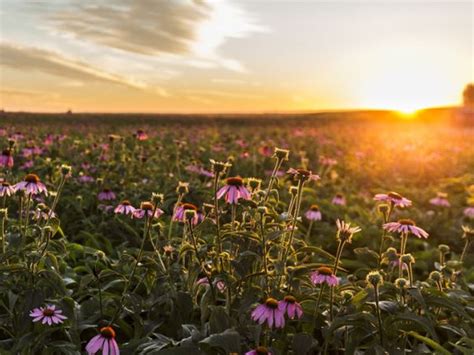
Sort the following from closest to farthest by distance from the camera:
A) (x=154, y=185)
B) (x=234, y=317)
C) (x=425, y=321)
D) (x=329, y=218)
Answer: (x=425, y=321)
(x=234, y=317)
(x=154, y=185)
(x=329, y=218)

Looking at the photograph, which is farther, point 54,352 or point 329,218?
point 329,218

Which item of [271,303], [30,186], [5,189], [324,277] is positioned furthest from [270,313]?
[5,189]

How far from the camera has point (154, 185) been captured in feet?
19.2

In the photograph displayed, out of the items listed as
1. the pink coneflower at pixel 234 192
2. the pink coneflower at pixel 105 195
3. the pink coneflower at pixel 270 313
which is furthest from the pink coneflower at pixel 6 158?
the pink coneflower at pixel 270 313

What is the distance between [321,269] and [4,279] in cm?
157

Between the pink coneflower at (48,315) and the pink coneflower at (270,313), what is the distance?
89 centimetres

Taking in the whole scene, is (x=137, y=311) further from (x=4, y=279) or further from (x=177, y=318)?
(x=4, y=279)

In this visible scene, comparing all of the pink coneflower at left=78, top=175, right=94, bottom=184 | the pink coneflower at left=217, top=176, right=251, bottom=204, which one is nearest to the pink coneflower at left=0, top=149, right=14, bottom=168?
the pink coneflower at left=78, top=175, right=94, bottom=184

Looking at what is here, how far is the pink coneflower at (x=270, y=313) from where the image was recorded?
2205 millimetres

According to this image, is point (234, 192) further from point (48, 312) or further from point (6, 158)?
point (6, 158)

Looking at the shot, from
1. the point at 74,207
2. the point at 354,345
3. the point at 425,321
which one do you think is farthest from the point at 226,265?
the point at 74,207

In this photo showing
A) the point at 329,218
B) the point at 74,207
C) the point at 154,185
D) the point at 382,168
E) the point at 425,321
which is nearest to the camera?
the point at 425,321

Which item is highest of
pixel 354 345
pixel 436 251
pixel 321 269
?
pixel 321 269

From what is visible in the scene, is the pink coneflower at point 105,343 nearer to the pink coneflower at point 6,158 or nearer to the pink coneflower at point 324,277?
the pink coneflower at point 324,277
